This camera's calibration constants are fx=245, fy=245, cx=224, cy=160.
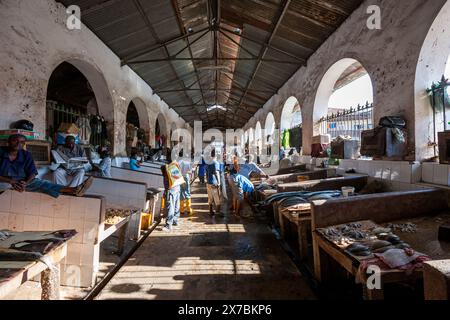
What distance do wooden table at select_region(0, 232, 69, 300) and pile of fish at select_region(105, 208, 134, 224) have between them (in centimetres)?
110

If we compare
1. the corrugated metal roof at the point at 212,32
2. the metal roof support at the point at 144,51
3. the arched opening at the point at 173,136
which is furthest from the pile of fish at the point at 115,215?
the arched opening at the point at 173,136

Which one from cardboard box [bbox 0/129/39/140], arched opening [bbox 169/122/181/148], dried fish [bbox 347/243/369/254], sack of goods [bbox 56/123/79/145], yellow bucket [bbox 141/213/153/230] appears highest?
A: arched opening [bbox 169/122/181/148]

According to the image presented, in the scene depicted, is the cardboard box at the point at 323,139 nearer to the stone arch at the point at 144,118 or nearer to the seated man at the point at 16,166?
the seated man at the point at 16,166

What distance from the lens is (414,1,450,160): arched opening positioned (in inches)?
141

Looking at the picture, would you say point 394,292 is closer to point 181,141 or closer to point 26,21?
point 26,21

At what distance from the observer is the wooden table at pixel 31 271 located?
1.53m

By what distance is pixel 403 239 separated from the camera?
7.81ft

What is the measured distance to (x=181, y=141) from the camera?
17.8 metres

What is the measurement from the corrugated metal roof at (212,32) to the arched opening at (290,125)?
40.9 inches

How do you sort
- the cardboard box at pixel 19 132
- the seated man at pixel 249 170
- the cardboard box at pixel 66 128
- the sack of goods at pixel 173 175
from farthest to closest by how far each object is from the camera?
the seated man at pixel 249 170 → the cardboard box at pixel 66 128 → the sack of goods at pixel 173 175 → the cardboard box at pixel 19 132

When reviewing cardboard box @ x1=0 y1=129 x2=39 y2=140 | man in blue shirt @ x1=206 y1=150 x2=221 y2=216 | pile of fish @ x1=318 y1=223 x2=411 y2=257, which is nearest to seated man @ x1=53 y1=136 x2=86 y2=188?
cardboard box @ x1=0 y1=129 x2=39 y2=140

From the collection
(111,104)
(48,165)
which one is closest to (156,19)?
(111,104)

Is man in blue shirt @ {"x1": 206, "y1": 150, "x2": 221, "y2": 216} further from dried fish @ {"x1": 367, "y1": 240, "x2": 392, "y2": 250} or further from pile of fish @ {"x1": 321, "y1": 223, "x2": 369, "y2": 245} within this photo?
dried fish @ {"x1": 367, "y1": 240, "x2": 392, "y2": 250}

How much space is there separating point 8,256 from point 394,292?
10.6 ft
